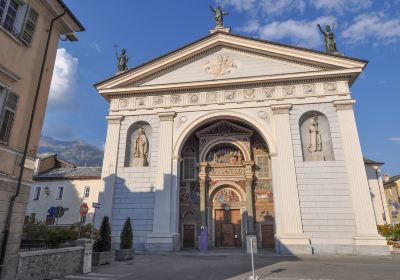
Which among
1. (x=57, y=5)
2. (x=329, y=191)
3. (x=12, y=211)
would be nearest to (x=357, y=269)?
(x=329, y=191)

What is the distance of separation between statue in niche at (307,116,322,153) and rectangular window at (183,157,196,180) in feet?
27.9

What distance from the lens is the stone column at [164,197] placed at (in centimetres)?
1910

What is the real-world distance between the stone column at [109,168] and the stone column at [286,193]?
11.3 meters

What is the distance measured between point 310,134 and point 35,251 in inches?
678

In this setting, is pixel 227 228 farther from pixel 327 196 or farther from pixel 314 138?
pixel 314 138

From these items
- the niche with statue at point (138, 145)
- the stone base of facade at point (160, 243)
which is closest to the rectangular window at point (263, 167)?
the stone base of facade at point (160, 243)

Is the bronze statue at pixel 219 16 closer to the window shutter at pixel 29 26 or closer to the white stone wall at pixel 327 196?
the white stone wall at pixel 327 196

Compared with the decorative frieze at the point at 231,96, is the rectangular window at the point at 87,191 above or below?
below

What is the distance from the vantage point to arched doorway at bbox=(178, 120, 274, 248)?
69.7ft

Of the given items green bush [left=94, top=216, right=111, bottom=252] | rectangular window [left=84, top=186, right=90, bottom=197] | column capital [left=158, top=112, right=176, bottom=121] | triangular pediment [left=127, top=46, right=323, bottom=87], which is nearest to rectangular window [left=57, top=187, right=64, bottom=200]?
rectangular window [left=84, top=186, right=90, bottom=197]

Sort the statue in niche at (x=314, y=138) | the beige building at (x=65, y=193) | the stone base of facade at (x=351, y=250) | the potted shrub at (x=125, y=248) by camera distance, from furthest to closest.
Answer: the beige building at (x=65, y=193) < the statue in niche at (x=314, y=138) < the stone base of facade at (x=351, y=250) < the potted shrub at (x=125, y=248)

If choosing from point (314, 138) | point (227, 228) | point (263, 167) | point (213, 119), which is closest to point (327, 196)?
point (314, 138)

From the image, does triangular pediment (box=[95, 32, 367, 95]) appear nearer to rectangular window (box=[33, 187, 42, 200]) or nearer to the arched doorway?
the arched doorway

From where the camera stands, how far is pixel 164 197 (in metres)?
20.2
